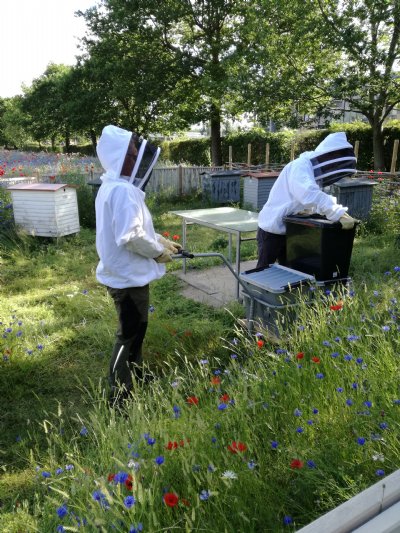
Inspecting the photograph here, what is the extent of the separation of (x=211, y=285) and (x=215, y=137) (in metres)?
17.6

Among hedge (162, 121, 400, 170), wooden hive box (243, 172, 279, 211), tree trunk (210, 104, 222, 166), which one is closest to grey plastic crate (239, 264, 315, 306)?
wooden hive box (243, 172, 279, 211)

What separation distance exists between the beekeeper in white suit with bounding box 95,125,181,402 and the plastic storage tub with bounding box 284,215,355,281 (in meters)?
1.26

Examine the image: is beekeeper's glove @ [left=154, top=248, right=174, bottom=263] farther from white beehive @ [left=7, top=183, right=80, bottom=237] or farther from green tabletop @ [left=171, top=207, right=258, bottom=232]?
white beehive @ [left=7, top=183, right=80, bottom=237]

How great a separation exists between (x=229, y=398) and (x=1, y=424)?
1.95 m

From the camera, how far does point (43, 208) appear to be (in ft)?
26.6

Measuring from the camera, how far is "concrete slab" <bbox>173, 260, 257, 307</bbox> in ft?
18.5

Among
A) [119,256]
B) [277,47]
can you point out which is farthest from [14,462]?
[277,47]

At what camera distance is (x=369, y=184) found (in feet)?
29.6

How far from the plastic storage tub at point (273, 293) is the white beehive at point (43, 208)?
519 cm

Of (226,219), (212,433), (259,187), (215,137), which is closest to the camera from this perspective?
(212,433)

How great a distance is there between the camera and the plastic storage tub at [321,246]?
3.64 meters

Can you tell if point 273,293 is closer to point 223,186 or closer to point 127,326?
point 127,326

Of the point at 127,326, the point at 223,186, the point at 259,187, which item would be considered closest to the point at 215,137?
the point at 223,186

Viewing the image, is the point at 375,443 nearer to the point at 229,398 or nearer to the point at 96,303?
the point at 229,398
